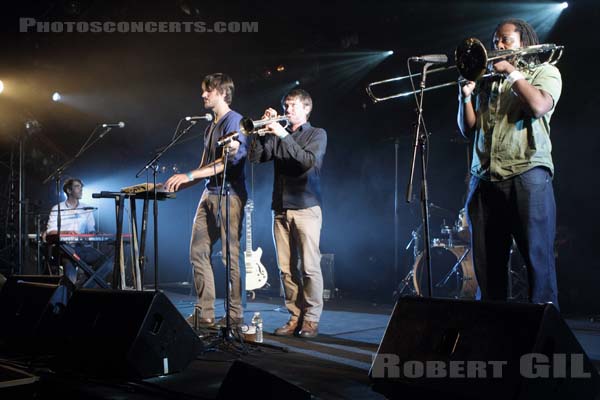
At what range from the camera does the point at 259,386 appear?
7.23 ft

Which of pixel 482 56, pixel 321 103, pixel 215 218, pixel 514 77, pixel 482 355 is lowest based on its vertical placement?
pixel 482 355

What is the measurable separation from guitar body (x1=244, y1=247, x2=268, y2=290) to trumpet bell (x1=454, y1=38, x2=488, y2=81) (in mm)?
4983

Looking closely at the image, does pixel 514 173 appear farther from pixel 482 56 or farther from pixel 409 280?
pixel 409 280

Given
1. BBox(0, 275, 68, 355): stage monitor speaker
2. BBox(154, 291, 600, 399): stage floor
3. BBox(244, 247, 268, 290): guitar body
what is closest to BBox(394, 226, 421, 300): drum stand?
BBox(154, 291, 600, 399): stage floor

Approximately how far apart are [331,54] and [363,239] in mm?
2961

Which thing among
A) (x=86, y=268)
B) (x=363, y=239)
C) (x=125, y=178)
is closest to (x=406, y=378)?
(x=86, y=268)

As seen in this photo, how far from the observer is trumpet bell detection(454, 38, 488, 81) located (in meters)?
3.04

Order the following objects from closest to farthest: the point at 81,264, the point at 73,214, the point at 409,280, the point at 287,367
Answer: the point at 287,367 → the point at 81,264 → the point at 409,280 → the point at 73,214

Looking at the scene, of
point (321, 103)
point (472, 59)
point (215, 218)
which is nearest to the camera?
point (472, 59)

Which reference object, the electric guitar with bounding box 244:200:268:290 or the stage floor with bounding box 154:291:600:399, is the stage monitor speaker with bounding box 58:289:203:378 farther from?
the electric guitar with bounding box 244:200:268:290

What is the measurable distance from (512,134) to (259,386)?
191cm

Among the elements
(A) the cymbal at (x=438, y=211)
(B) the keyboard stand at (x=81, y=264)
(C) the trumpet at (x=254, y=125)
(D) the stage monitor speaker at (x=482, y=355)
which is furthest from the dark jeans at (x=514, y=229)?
(B) the keyboard stand at (x=81, y=264)

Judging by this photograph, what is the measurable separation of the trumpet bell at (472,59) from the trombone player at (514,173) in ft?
0.27

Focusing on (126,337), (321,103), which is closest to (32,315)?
(126,337)
